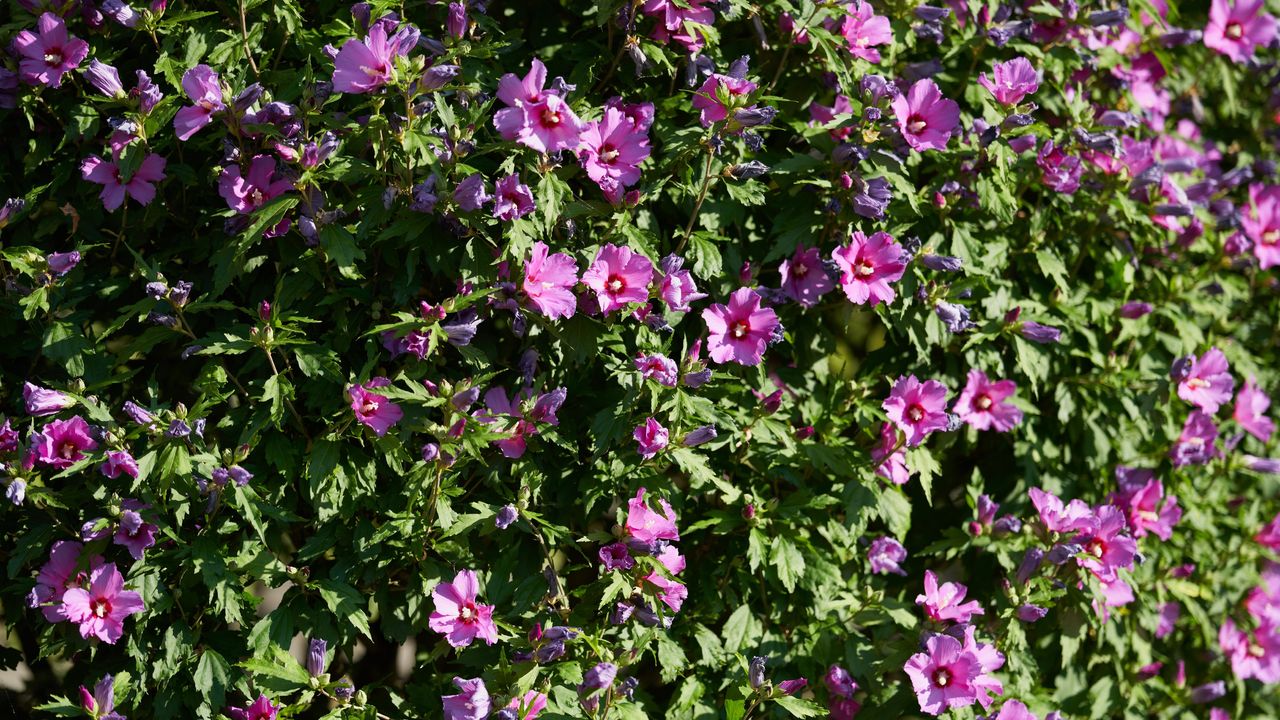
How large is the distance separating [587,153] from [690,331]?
578mm

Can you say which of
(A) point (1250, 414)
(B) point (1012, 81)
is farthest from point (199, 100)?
(A) point (1250, 414)

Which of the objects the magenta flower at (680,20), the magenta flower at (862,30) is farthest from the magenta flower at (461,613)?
the magenta flower at (862,30)

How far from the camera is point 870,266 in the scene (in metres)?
2.90

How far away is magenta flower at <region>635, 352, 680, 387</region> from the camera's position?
103 inches

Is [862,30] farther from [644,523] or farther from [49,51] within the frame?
[49,51]

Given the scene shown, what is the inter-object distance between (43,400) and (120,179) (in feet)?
1.75

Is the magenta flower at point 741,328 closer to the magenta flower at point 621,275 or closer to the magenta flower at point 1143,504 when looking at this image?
the magenta flower at point 621,275

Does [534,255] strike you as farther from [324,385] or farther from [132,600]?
[132,600]

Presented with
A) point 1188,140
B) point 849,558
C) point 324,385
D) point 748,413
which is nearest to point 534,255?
point 324,385

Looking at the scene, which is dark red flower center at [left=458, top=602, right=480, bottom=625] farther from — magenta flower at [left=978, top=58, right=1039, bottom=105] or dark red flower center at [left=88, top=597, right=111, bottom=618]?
magenta flower at [left=978, top=58, right=1039, bottom=105]

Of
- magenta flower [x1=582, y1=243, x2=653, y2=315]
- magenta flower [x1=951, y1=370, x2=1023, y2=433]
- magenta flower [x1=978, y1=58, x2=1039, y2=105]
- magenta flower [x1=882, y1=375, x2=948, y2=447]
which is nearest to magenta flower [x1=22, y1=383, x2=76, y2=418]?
magenta flower [x1=582, y1=243, x2=653, y2=315]

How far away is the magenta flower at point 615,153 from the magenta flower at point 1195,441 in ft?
6.51

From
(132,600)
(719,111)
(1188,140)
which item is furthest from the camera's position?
(1188,140)

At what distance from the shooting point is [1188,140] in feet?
13.5
